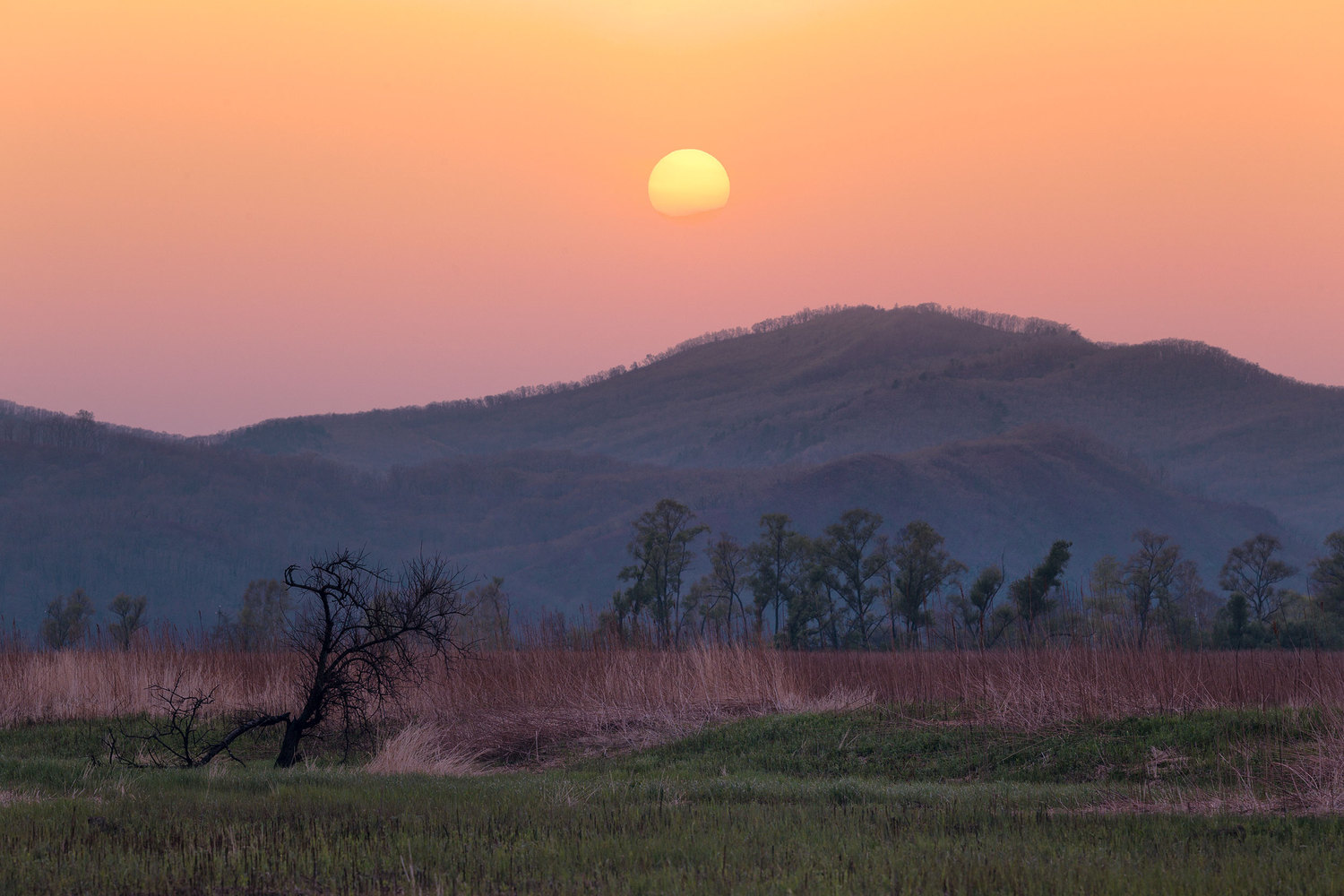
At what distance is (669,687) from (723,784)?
Result: 10.7 metres

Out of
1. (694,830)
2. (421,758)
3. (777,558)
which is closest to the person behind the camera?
(694,830)

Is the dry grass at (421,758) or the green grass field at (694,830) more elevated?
the green grass field at (694,830)

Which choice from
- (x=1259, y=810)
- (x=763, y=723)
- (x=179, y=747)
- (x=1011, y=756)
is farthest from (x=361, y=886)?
(x=179, y=747)

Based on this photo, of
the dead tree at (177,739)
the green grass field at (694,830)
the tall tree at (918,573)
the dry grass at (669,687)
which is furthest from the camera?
the tall tree at (918,573)

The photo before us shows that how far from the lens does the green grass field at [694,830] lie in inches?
307

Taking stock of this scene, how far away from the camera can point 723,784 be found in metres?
13.9

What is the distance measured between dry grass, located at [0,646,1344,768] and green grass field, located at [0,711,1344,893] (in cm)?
247

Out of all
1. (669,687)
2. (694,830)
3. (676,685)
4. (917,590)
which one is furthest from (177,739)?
(917,590)

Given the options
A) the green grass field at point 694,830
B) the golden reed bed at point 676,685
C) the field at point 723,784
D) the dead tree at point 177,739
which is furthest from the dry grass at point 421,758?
the dead tree at point 177,739

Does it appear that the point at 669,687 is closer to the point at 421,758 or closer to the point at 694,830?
the point at 421,758

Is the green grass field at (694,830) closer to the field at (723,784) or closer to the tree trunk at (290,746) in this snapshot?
the field at (723,784)

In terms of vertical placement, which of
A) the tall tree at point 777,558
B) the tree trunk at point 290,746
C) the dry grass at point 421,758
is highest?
the tall tree at point 777,558

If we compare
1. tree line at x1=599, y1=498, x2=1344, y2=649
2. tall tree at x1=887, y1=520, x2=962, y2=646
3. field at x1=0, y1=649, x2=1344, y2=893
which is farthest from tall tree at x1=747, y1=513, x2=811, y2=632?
field at x1=0, y1=649, x2=1344, y2=893

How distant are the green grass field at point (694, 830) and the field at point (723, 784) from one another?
0.04 m
